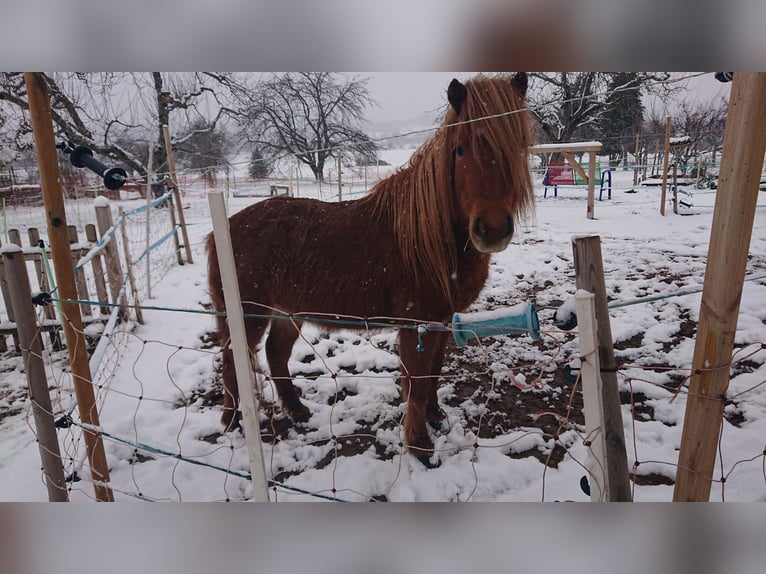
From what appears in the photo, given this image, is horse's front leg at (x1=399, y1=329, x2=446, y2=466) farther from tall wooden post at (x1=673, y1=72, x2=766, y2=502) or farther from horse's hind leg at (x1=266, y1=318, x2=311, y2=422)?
tall wooden post at (x1=673, y1=72, x2=766, y2=502)

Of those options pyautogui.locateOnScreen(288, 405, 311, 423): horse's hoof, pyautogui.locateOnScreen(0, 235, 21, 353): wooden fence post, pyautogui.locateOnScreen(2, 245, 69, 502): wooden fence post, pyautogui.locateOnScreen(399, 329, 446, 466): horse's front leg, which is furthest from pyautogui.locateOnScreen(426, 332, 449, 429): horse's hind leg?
pyautogui.locateOnScreen(0, 235, 21, 353): wooden fence post

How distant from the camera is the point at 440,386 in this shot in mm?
3203

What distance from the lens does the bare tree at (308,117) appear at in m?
9.29

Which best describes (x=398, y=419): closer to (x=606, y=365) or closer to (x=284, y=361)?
(x=284, y=361)

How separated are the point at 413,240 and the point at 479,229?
0.56 meters

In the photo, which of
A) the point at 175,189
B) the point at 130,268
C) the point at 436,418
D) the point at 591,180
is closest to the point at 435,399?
the point at 436,418

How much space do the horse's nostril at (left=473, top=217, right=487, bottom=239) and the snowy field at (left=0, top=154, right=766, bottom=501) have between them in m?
0.46

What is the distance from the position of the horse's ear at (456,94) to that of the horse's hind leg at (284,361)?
183 centimetres

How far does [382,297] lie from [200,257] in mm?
5856

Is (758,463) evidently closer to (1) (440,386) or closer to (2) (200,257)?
(1) (440,386)

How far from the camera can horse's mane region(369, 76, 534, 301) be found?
191 centimetres

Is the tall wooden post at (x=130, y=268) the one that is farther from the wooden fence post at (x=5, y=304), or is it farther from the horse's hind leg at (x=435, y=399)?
the horse's hind leg at (x=435, y=399)

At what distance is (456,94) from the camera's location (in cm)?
194
